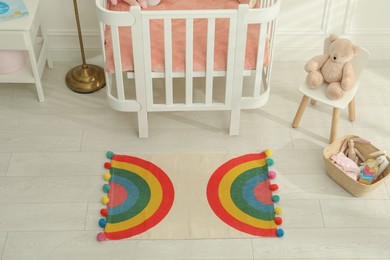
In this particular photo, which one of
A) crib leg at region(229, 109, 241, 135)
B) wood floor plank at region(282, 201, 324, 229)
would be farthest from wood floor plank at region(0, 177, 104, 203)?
wood floor plank at region(282, 201, 324, 229)

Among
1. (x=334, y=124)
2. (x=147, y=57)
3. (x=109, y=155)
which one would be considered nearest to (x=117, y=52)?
(x=147, y=57)

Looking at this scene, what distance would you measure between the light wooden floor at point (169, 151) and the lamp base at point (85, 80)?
45mm

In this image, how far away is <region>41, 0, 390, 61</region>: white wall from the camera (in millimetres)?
2932

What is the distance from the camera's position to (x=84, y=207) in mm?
2334

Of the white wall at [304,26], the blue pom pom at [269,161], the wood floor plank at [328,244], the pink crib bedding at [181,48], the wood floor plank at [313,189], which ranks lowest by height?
the wood floor plank at [328,244]

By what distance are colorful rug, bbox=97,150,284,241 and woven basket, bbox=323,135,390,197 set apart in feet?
0.82

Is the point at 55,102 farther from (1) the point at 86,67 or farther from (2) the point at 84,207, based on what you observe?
(2) the point at 84,207

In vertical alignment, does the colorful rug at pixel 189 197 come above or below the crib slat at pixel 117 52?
below

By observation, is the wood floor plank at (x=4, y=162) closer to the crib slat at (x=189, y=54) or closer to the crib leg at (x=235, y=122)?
the crib slat at (x=189, y=54)


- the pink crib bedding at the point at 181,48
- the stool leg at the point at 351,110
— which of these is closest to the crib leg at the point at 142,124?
the pink crib bedding at the point at 181,48

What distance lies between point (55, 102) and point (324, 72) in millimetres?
1368

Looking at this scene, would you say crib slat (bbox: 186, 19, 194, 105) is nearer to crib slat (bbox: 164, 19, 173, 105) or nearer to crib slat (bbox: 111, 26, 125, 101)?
crib slat (bbox: 164, 19, 173, 105)

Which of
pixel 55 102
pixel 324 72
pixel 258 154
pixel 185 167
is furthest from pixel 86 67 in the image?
pixel 324 72

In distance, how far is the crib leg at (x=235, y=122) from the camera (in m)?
2.57
